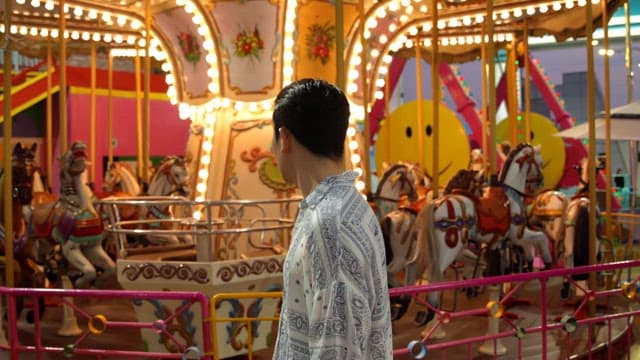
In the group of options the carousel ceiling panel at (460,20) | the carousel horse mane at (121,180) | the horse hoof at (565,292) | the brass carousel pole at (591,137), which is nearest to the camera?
the brass carousel pole at (591,137)

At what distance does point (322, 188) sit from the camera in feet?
5.71

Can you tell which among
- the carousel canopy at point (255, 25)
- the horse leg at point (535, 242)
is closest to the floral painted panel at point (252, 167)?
the carousel canopy at point (255, 25)

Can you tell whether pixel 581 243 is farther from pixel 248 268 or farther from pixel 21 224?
pixel 21 224

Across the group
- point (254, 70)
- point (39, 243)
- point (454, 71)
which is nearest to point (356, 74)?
point (254, 70)

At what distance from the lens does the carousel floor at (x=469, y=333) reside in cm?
559

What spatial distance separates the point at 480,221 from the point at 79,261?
317 cm

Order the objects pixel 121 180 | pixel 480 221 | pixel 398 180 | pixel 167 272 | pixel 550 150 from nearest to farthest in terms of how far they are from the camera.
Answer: pixel 167 272, pixel 480 221, pixel 398 180, pixel 121 180, pixel 550 150

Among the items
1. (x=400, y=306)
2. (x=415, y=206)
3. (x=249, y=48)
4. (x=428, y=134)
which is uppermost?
(x=249, y=48)

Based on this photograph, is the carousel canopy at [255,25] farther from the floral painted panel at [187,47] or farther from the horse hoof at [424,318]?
the horse hoof at [424,318]

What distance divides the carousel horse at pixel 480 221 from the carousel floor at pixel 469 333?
38 cm

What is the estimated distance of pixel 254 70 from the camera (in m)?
7.26

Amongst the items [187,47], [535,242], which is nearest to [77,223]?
[187,47]

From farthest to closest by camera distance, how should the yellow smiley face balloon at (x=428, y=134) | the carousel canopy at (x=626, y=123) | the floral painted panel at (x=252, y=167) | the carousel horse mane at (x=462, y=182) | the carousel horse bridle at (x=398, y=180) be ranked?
the yellow smiley face balloon at (x=428, y=134) < the carousel canopy at (x=626, y=123) < the floral painted panel at (x=252, y=167) < the carousel horse mane at (x=462, y=182) < the carousel horse bridle at (x=398, y=180)

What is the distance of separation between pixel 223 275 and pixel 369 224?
11.9ft
